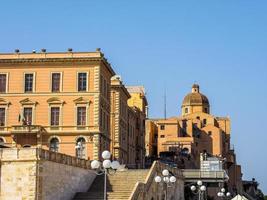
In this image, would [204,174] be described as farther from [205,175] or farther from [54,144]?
[54,144]

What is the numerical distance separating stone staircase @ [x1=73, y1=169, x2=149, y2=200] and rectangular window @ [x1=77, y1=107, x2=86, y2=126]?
10789mm

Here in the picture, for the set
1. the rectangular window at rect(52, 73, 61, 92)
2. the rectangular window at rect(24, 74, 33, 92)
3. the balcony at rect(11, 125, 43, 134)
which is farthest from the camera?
the rectangular window at rect(24, 74, 33, 92)

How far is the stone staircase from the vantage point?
4266cm

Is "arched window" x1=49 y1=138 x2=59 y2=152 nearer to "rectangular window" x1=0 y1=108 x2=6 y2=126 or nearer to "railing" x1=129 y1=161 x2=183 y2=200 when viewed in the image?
"rectangular window" x1=0 y1=108 x2=6 y2=126

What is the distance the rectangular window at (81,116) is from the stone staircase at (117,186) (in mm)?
10789

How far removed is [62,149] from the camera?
5762 cm

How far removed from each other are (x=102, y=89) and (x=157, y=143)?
5606 centimetres

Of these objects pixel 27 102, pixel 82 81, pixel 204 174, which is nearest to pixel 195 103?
pixel 204 174

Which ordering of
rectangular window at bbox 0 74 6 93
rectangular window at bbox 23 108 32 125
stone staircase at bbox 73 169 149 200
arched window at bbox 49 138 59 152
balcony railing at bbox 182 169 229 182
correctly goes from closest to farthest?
1. stone staircase at bbox 73 169 149 200
2. arched window at bbox 49 138 59 152
3. rectangular window at bbox 23 108 32 125
4. rectangular window at bbox 0 74 6 93
5. balcony railing at bbox 182 169 229 182

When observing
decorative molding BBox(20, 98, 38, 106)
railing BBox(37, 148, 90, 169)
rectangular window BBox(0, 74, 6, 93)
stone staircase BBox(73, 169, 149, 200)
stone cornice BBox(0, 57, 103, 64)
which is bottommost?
stone staircase BBox(73, 169, 149, 200)

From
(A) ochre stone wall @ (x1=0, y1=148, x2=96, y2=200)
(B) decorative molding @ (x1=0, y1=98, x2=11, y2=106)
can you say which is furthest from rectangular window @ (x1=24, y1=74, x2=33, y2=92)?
(A) ochre stone wall @ (x1=0, y1=148, x2=96, y2=200)

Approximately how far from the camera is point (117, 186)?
146 ft

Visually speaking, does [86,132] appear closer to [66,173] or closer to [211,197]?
[66,173]

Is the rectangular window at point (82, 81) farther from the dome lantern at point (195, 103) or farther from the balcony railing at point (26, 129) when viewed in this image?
the dome lantern at point (195, 103)
